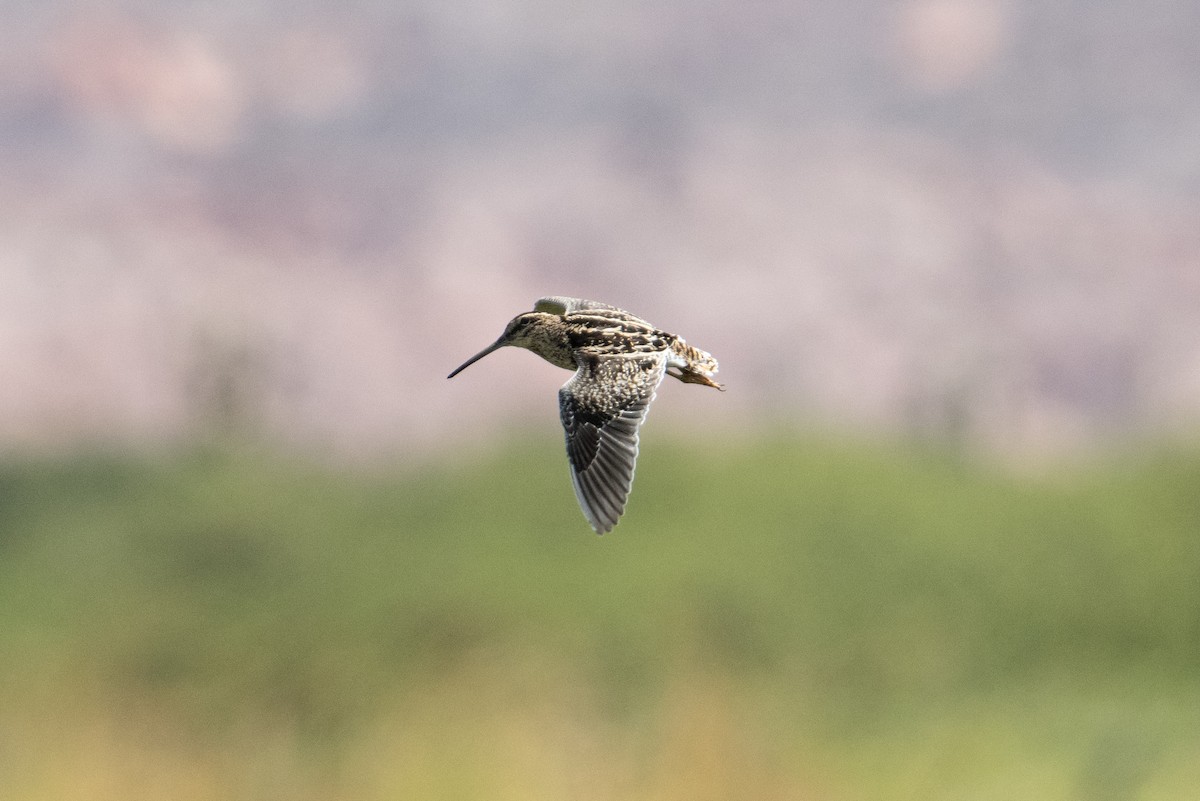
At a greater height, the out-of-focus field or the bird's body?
the out-of-focus field

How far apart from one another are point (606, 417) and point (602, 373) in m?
0.27

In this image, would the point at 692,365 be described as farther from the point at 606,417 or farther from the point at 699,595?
the point at 699,595

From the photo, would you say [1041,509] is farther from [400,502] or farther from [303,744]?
[303,744]

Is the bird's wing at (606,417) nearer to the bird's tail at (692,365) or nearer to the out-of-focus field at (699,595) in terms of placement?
the bird's tail at (692,365)

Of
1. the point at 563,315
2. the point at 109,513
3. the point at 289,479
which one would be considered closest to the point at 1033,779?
the point at 563,315

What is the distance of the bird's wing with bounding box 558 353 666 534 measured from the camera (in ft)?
23.1

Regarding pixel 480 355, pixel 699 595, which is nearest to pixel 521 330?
pixel 480 355

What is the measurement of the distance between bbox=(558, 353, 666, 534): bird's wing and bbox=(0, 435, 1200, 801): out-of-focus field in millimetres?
16393

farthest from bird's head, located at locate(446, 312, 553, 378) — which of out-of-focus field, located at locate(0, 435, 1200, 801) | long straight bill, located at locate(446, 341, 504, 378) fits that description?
out-of-focus field, located at locate(0, 435, 1200, 801)

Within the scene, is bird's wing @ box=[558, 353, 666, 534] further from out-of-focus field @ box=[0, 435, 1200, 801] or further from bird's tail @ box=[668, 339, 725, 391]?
out-of-focus field @ box=[0, 435, 1200, 801]

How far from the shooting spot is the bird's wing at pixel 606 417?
704 cm

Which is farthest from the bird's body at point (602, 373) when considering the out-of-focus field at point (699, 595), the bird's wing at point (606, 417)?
the out-of-focus field at point (699, 595)

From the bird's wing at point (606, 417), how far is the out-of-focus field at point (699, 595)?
16393 mm

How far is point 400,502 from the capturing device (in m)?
39.8
